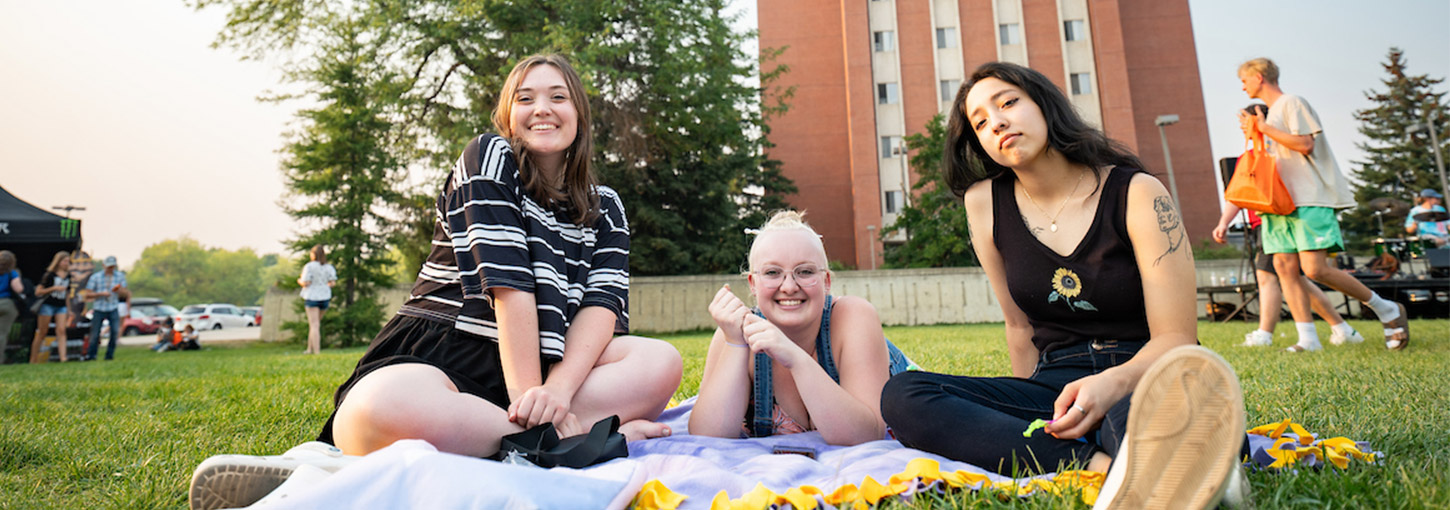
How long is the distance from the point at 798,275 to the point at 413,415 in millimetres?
1212

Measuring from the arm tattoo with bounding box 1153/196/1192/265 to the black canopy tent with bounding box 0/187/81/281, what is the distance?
15.2 m

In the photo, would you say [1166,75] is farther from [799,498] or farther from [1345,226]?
[799,498]

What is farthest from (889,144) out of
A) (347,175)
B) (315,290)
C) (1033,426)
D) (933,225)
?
(1033,426)

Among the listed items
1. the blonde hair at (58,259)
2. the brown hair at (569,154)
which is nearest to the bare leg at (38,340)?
the blonde hair at (58,259)

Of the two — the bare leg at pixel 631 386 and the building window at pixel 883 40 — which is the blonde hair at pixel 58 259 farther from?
the building window at pixel 883 40

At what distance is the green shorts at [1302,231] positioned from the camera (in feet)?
16.4

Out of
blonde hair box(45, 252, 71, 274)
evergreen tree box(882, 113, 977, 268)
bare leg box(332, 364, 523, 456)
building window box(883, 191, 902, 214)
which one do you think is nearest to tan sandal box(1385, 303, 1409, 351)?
bare leg box(332, 364, 523, 456)

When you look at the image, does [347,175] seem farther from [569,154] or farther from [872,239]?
[872,239]

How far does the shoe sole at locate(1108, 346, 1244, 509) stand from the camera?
114cm

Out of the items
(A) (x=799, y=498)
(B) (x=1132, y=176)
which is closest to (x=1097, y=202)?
(B) (x=1132, y=176)

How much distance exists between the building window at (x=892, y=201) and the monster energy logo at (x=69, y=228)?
25.9 metres

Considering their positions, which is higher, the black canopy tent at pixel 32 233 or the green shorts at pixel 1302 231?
the black canopy tent at pixel 32 233

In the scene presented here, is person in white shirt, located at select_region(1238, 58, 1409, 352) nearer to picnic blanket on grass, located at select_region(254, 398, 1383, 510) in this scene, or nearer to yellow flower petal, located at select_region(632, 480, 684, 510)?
picnic blanket on grass, located at select_region(254, 398, 1383, 510)

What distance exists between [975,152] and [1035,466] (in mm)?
1099
